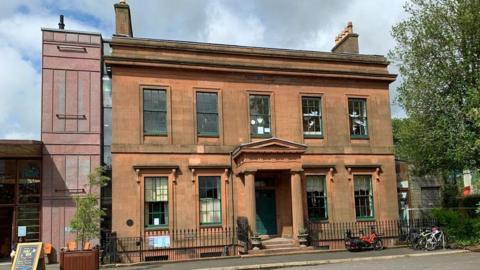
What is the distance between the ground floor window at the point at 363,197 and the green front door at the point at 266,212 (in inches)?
156

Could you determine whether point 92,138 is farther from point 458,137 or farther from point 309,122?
point 458,137

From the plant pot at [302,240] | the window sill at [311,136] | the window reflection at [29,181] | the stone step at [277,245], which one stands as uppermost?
the window sill at [311,136]

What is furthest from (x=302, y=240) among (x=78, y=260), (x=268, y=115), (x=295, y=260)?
(x=78, y=260)

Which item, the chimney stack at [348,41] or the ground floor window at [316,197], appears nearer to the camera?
the ground floor window at [316,197]

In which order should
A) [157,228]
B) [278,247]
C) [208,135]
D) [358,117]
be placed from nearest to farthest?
[157,228] → [278,247] → [208,135] → [358,117]

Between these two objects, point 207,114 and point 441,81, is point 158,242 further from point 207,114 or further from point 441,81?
point 441,81

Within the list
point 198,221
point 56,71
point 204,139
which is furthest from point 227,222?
point 56,71

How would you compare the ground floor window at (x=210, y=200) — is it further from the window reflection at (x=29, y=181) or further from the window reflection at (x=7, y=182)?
the window reflection at (x=7, y=182)

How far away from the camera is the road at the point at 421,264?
46.8 ft

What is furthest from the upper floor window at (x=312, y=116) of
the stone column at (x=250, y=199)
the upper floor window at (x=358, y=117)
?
the stone column at (x=250, y=199)

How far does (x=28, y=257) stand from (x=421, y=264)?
11.7 metres

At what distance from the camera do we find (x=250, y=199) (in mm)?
19422

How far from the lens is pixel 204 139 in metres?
20.6

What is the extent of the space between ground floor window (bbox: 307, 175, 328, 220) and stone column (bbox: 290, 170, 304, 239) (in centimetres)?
166
